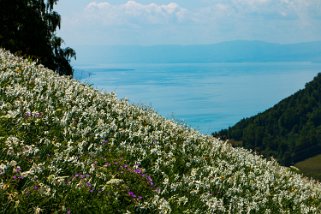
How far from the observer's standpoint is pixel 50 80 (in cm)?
1497

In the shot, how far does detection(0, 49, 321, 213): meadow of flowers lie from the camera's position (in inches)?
285

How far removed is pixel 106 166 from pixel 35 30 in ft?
123

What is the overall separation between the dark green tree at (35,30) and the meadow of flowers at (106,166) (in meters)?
28.2

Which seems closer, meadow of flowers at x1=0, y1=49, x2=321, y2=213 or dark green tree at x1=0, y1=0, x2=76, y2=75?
meadow of flowers at x1=0, y1=49, x2=321, y2=213

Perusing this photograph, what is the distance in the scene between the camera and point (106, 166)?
9.20 m

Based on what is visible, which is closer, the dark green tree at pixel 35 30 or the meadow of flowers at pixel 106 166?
the meadow of flowers at pixel 106 166

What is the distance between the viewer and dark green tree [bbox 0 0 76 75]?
4338 centimetres

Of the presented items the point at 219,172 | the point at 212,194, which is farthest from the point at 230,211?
the point at 219,172

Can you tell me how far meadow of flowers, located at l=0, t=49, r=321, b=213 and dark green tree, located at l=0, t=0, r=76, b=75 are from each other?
2822 cm

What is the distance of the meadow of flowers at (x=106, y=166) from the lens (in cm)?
725

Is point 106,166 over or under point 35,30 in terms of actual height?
under

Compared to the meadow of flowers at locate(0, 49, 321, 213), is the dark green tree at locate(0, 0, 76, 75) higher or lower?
higher

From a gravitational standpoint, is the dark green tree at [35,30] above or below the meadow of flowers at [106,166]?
above

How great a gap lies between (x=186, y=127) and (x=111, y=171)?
388 inches
